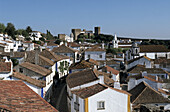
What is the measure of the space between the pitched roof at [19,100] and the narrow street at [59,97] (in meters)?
16.3

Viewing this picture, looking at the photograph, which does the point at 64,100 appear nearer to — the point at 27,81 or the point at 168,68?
the point at 27,81

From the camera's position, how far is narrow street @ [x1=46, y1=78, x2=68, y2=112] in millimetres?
25219

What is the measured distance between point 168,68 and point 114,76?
16.5 m

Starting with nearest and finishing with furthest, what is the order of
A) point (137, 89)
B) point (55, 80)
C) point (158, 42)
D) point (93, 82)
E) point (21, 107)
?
point (21, 107)
point (93, 82)
point (137, 89)
point (55, 80)
point (158, 42)

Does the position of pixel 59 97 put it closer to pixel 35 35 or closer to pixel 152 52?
pixel 152 52

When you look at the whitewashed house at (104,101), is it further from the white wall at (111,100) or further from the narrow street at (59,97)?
the narrow street at (59,97)

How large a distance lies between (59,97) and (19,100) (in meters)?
23.4

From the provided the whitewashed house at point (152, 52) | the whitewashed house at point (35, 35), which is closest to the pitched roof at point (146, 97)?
the whitewashed house at point (152, 52)

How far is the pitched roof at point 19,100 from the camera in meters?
6.40

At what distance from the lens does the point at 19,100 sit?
6.99 m

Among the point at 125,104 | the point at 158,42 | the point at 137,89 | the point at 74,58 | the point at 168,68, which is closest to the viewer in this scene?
the point at 125,104

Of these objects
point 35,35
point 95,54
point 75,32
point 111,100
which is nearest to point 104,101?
point 111,100

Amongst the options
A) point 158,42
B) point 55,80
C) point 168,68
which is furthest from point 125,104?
point 158,42

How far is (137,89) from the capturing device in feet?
82.1
